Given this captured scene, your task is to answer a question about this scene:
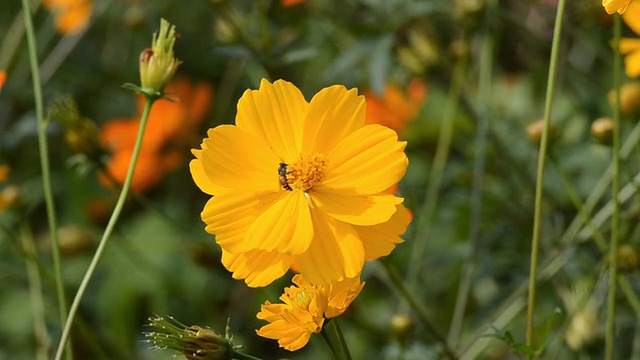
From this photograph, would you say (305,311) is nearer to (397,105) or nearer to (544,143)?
(544,143)

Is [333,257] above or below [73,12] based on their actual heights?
below

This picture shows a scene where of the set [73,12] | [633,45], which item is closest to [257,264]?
[633,45]

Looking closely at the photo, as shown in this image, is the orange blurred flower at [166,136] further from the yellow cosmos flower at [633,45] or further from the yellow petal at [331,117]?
the yellow petal at [331,117]

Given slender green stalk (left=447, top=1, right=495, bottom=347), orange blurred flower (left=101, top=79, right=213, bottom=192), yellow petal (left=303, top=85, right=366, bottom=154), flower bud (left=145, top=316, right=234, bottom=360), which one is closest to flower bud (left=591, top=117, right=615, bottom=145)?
slender green stalk (left=447, top=1, right=495, bottom=347)

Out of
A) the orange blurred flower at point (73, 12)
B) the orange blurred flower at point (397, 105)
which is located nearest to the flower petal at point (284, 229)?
the orange blurred flower at point (397, 105)

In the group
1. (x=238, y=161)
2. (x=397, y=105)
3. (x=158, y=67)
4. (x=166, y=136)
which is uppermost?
(x=166, y=136)

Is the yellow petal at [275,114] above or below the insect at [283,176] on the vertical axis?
above

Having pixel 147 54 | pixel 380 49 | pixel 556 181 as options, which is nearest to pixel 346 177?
pixel 147 54
